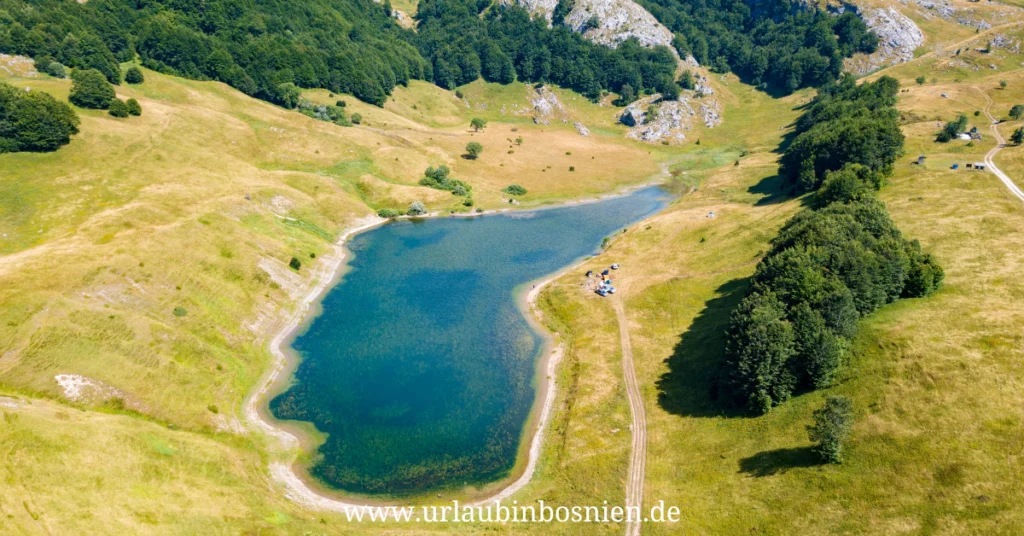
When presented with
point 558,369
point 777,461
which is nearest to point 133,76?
point 558,369

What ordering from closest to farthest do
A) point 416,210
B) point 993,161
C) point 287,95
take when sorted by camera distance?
point 993,161
point 416,210
point 287,95

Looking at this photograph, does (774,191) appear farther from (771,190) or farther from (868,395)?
(868,395)

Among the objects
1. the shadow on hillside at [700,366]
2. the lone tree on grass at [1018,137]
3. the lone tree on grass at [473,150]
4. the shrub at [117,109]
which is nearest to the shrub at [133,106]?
the shrub at [117,109]

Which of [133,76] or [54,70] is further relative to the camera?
[133,76]

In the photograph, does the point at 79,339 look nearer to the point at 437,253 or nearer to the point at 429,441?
the point at 429,441

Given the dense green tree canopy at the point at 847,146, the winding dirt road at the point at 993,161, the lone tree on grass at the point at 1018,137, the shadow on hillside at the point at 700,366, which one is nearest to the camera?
the shadow on hillside at the point at 700,366

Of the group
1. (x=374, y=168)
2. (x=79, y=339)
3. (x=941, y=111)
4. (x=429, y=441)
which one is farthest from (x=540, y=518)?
(x=941, y=111)

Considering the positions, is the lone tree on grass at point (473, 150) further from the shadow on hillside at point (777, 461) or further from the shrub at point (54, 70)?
the shadow on hillside at point (777, 461)
